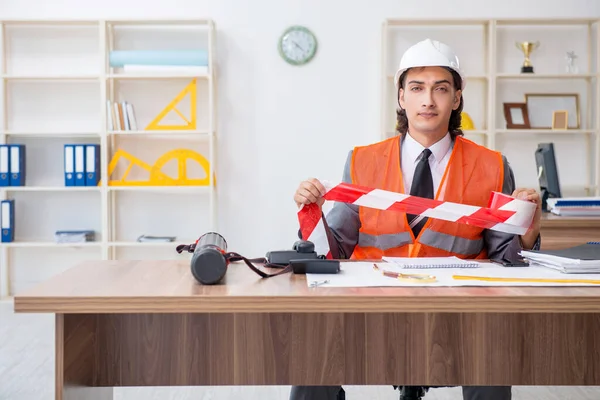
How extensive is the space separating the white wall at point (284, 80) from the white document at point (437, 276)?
10.9 feet

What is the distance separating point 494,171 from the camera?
2236 mm

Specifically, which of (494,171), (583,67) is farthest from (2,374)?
(583,67)

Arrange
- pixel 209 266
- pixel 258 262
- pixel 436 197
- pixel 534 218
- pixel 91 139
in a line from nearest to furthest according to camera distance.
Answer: pixel 209 266
pixel 258 262
pixel 534 218
pixel 436 197
pixel 91 139

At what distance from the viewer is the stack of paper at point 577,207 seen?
3.56 m

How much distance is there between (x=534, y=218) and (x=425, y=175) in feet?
1.40

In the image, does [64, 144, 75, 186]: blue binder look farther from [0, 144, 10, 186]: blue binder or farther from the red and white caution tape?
the red and white caution tape

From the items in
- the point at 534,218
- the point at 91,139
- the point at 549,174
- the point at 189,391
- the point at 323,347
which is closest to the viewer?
the point at 323,347

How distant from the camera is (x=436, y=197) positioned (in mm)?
2201

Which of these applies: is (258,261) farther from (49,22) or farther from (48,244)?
(49,22)

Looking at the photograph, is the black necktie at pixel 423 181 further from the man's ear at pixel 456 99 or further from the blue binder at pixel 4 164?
the blue binder at pixel 4 164

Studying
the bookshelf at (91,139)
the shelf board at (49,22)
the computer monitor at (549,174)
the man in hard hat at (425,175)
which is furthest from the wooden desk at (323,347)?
the shelf board at (49,22)

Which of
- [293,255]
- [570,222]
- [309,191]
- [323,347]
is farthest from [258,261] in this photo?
[570,222]

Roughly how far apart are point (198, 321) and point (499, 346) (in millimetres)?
695

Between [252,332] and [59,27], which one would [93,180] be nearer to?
[59,27]
